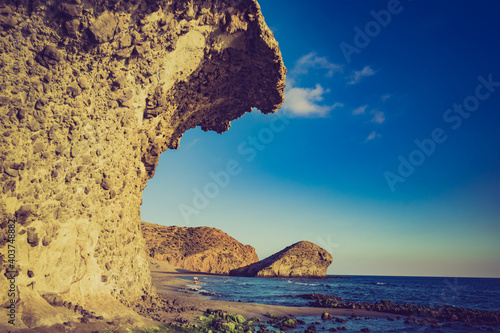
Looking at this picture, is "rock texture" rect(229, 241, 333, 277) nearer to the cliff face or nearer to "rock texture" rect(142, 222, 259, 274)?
"rock texture" rect(142, 222, 259, 274)

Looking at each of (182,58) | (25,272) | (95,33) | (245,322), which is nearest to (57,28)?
(95,33)

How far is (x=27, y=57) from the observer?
20.9 feet

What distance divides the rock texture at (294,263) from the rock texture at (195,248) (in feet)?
54.6

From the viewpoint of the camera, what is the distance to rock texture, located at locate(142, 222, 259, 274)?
7200cm

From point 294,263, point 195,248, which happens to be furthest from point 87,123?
point 195,248

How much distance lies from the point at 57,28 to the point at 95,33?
800 mm

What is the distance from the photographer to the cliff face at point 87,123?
607 cm

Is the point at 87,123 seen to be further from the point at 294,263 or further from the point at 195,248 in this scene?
the point at 195,248

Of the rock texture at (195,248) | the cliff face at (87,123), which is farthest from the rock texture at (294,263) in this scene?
the cliff face at (87,123)

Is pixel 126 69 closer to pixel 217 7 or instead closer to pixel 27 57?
pixel 27 57

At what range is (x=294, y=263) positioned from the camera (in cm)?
5894

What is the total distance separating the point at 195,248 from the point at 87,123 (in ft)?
251

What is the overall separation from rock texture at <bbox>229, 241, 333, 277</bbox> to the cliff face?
51.7 m

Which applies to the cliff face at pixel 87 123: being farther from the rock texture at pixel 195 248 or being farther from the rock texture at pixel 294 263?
the rock texture at pixel 195 248
